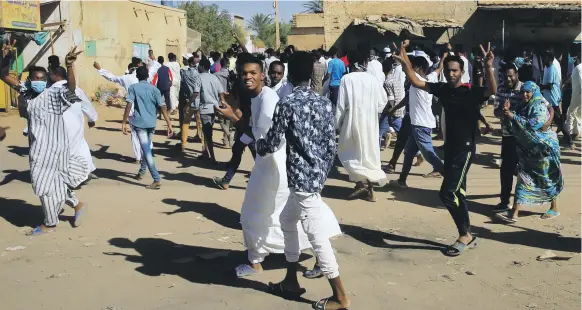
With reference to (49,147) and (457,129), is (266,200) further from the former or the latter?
(49,147)

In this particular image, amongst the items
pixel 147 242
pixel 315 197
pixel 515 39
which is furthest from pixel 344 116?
pixel 515 39

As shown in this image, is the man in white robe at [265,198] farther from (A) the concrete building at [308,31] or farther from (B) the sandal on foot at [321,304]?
(A) the concrete building at [308,31]

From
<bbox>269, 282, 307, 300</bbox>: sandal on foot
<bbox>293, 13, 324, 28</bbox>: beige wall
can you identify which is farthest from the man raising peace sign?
<bbox>293, 13, 324, 28</bbox>: beige wall

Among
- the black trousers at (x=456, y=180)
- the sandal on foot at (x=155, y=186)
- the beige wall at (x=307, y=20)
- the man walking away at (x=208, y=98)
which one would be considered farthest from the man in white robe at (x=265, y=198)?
the beige wall at (x=307, y=20)

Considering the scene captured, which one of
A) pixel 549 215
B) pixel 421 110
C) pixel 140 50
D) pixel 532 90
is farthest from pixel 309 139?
pixel 140 50

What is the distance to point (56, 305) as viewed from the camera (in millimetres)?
4699

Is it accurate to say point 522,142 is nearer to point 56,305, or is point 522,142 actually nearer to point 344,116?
point 344,116

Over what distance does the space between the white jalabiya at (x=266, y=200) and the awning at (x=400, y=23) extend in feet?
59.9

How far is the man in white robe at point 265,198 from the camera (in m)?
5.05

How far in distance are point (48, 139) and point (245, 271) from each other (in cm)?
263

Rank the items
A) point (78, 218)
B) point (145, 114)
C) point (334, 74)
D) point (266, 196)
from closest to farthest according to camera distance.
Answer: point (266, 196) → point (78, 218) → point (145, 114) → point (334, 74)

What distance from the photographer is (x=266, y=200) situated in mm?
5094

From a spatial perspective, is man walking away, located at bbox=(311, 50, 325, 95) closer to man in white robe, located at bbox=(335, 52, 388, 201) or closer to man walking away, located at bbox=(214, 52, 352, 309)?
man in white robe, located at bbox=(335, 52, 388, 201)

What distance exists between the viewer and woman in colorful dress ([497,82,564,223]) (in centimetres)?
643
